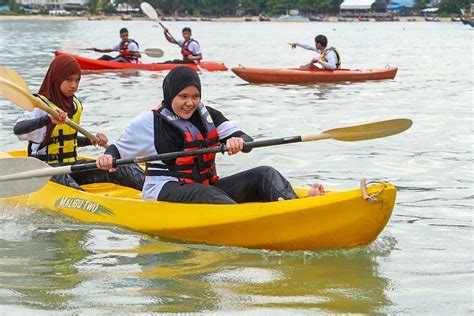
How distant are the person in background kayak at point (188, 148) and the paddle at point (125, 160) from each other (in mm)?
158

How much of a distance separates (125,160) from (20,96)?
4.38ft

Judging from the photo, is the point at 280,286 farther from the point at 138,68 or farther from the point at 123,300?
the point at 138,68

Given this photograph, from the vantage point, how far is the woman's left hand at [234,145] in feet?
19.0

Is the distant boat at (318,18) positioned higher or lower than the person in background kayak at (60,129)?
lower

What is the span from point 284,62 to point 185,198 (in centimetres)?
2262

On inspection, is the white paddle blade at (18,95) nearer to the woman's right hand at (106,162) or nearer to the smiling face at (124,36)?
the woman's right hand at (106,162)

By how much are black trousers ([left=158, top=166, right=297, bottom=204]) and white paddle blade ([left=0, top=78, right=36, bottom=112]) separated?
4.47ft

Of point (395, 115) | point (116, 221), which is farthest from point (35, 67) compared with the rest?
point (116, 221)

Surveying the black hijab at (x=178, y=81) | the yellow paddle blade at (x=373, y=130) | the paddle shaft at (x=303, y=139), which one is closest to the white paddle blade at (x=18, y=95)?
the paddle shaft at (x=303, y=139)

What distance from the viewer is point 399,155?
992cm

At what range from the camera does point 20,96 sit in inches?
267

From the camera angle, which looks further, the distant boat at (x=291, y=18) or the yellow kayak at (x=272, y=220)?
the distant boat at (x=291, y=18)

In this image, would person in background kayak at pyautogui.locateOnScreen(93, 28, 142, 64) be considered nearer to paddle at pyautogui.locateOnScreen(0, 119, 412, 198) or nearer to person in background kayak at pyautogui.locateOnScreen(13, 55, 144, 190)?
person in background kayak at pyautogui.locateOnScreen(13, 55, 144, 190)

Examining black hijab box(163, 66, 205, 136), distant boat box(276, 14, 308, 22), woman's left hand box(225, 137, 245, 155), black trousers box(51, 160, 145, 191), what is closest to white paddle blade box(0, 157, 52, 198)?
black trousers box(51, 160, 145, 191)
